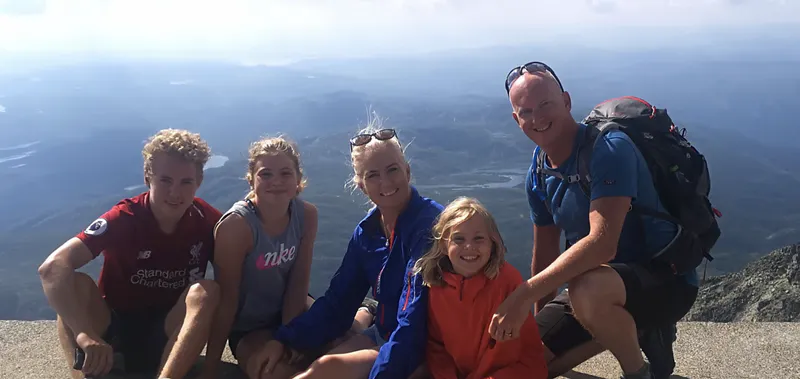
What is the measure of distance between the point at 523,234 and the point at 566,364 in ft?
256

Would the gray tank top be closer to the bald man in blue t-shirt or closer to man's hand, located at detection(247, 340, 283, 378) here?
man's hand, located at detection(247, 340, 283, 378)

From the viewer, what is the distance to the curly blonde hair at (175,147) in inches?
179

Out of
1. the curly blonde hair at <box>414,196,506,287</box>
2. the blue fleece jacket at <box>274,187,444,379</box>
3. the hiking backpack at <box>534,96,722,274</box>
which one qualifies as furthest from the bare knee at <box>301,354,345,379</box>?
the hiking backpack at <box>534,96,722,274</box>

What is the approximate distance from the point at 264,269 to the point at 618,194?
8.74 ft

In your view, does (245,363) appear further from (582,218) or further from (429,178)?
(429,178)

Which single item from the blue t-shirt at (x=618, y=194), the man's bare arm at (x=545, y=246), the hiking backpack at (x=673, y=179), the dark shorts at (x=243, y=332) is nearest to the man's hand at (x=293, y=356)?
the dark shorts at (x=243, y=332)

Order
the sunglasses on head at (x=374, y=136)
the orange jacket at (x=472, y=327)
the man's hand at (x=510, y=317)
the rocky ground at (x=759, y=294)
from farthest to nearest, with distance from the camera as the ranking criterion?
1. the rocky ground at (x=759, y=294)
2. the sunglasses on head at (x=374, y=136)
3. the orange jacket at (x=472, y=327)
4. the man's hand at (x=510, y=317)

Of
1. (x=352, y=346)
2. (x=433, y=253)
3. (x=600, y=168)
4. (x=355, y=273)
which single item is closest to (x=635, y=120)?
(x=600, y=168)

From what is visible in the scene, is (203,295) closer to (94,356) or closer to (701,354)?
(94,356)

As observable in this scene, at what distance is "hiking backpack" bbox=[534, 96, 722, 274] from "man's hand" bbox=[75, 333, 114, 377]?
3.46 m

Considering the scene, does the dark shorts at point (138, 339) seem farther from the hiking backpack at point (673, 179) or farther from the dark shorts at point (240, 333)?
the hiking backpack at point (673, 179)

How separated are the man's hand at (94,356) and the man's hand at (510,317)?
2786 millimetres

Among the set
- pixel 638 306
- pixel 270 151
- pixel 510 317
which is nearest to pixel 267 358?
pixel 270 151

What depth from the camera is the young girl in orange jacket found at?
3590mm
